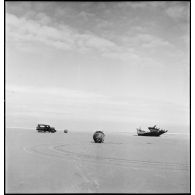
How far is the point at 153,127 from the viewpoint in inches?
2608

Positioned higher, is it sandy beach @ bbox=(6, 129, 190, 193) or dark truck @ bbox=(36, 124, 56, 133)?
sandy beach @ bbox=(6, 129, 190, 193)

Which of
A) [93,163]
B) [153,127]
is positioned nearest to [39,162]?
[93,163]

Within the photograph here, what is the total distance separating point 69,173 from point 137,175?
3.14 meters

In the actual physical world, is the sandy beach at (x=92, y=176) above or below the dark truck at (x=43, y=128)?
above

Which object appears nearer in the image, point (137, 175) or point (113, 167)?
point (137, 175)

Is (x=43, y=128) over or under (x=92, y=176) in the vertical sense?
under

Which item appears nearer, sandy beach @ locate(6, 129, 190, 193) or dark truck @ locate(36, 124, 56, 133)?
sandy beach @ locate(6, 129, 190, 193)

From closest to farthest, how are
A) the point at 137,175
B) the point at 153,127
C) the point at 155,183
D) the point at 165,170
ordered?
the point at 155,183, the point at 137,175, the point at 165,170, the point at 153,127

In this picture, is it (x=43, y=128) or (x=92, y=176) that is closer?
(x=92, y=176)

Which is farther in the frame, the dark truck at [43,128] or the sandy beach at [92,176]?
the dark truck at [43,128]

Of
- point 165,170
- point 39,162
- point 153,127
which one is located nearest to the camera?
point 165,170
